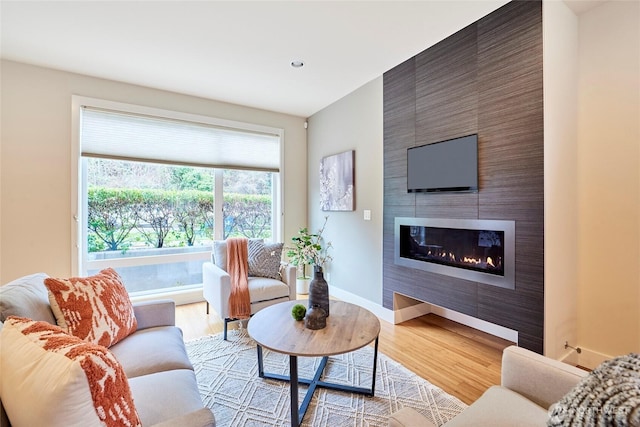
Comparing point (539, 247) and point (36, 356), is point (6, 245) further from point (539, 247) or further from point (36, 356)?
point (539, 247)

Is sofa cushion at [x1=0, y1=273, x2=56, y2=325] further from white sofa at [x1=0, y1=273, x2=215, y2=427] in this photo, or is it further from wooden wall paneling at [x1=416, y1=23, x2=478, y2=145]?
wooden wall paneling at [x1=416, y1=23, x2=478, y2=145]

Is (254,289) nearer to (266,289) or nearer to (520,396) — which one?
(266,289)

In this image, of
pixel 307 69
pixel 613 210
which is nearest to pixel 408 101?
pixel 307 69

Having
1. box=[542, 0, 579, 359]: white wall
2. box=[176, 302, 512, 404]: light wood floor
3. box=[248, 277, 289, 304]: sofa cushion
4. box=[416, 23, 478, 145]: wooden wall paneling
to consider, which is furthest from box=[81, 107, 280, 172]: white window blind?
box=[542, 0, 579, 359]: white wall

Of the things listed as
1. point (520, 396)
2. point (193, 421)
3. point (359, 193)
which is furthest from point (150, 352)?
point (359, 193)

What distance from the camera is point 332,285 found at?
13.1 ft

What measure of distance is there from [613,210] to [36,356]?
10.6 feet

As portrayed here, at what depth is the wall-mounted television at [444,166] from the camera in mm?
2352

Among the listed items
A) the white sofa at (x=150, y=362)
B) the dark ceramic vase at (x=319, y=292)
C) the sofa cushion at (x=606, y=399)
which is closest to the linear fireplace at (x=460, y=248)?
the dark ceramic vase at (x=319, y=292)

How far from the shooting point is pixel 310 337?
167 cm

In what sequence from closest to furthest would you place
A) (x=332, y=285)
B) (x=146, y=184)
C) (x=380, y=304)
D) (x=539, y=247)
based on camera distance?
1. (x=539, y=247)
2. (x=380, y=304)
3. (x=146, y=184)
4. (x=332, y=285)

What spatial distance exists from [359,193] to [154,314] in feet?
8.19

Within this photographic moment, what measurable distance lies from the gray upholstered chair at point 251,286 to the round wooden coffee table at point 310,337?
74 centimetres

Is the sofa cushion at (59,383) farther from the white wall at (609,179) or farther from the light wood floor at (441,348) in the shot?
the white wall at (609,179)
